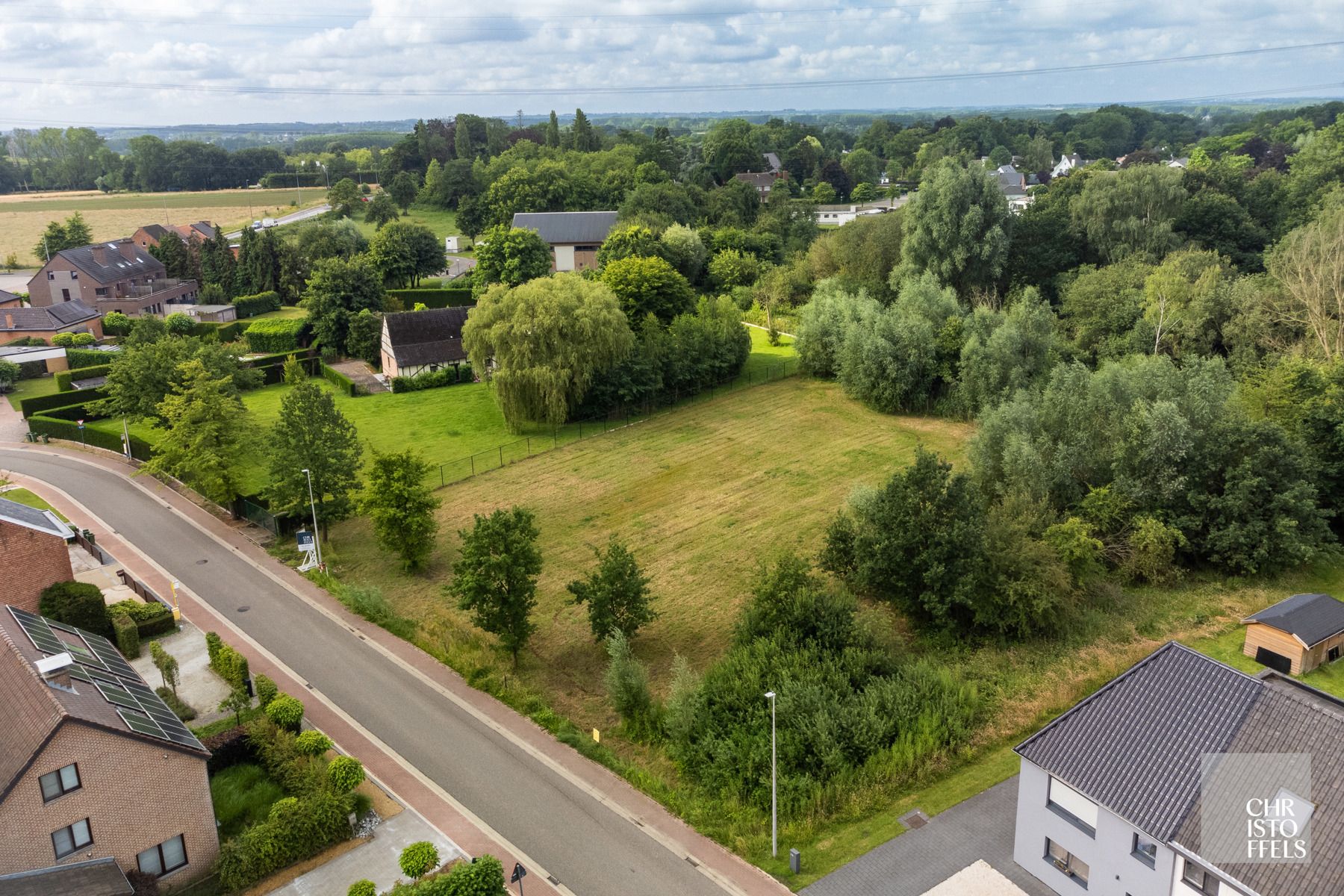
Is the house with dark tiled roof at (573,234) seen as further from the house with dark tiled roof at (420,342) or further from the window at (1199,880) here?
the window at (1199,880)

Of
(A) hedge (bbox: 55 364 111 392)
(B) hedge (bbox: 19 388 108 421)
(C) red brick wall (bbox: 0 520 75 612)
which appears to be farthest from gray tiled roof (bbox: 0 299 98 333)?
(C) red brick wall (bbox: 0 520 75 612)

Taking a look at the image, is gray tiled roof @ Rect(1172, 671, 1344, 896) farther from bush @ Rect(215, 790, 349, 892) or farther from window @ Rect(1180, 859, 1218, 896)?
bush @ Rect(215, 790, 349, 892)

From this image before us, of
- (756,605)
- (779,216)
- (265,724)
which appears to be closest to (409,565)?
(265,724)

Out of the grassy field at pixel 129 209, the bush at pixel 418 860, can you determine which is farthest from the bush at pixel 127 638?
the grassy field at pixel 129 209

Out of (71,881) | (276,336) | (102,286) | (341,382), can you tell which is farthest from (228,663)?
(102,286)

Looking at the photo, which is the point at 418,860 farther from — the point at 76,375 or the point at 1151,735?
the point at 76,375
